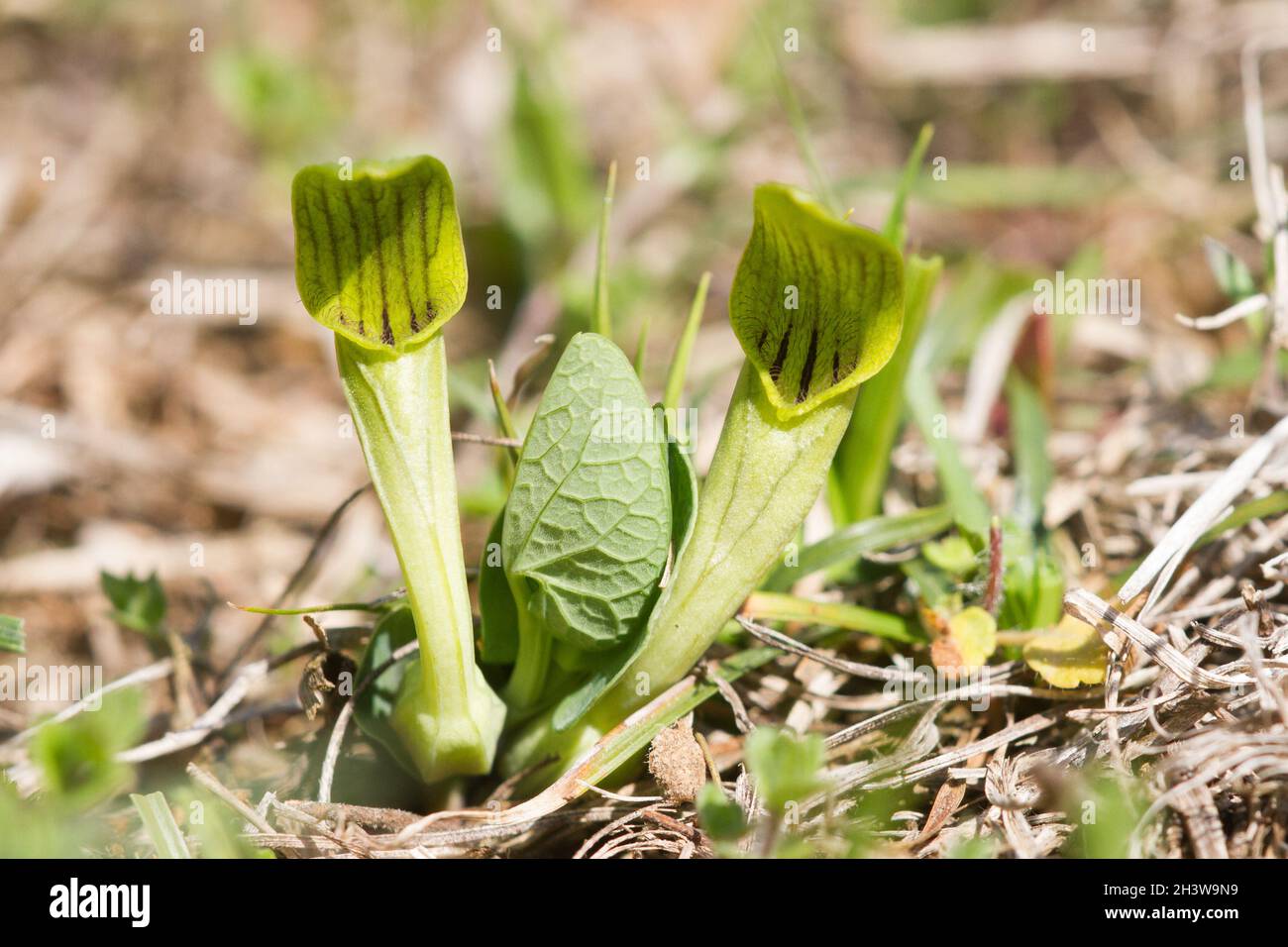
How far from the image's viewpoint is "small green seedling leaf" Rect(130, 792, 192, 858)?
1762 millimetres

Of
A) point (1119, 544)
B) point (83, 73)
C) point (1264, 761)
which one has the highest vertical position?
point (83, 73)

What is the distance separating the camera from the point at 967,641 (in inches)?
79.0

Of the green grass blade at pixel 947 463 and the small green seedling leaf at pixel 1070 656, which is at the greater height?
the green grass blade at pixel 947 463

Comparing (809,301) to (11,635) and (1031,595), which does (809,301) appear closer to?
(1031,595)

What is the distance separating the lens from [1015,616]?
2.11m

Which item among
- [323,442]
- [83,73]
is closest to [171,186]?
[83,73]

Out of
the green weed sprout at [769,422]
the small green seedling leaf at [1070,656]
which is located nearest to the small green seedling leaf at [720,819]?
the green weed sprout at [769,422]

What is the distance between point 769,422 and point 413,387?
61 cm

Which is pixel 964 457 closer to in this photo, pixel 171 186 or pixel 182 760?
pixel 182 760

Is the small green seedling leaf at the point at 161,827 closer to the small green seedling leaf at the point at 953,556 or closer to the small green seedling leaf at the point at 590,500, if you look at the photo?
the small green seedling leaf at the point at 590,500

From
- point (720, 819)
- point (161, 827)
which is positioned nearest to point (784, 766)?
point (720, 819)

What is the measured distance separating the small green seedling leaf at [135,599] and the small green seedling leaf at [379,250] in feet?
3.22

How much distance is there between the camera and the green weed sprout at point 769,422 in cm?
156
